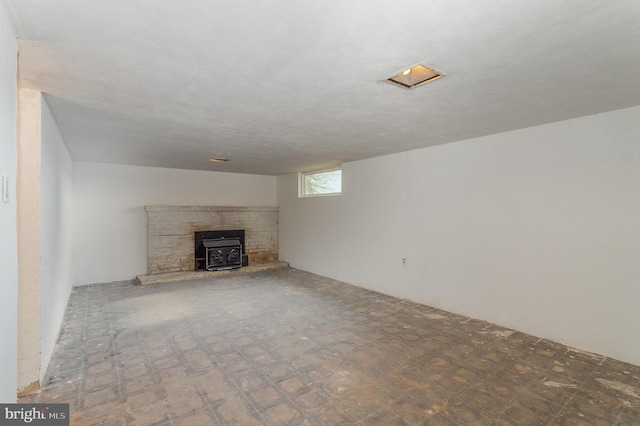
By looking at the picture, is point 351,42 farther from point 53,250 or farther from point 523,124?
point 53,250

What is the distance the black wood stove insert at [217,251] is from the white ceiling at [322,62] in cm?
334

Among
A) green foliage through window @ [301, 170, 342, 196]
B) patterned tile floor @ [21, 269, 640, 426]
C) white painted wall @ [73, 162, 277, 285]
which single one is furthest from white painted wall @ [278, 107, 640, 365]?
white painted wall @ [73, 162, 277, 285]

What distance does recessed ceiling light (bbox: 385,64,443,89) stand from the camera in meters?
1.95

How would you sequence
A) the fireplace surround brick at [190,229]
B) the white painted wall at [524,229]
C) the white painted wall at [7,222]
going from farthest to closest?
the fireplace surround brick at [190,229] < the white painted wall at [524,229] < the white painted wall at [7,222]

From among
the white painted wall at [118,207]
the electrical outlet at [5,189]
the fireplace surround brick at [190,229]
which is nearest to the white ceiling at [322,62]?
the electrical outlet at [5,189]

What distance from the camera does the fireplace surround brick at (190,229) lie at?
19.3 ft

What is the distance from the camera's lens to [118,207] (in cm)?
566

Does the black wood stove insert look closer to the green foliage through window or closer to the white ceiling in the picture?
the green foliage through window

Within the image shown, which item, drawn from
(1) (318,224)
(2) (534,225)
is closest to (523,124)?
(2) (534,225)

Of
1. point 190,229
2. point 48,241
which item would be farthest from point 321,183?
point 48,241

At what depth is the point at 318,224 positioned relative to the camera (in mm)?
6176

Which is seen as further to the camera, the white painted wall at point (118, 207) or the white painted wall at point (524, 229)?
the white painted wall at point (118, 207)

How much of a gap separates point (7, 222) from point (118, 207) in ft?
15.8

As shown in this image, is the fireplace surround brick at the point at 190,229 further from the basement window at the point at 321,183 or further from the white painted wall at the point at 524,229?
the white painted wall at the point at 524,229
